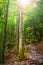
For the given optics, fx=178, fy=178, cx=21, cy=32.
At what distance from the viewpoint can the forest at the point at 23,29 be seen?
16.2 m

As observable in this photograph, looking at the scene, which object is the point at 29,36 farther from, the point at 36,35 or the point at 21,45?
the point at 21,45

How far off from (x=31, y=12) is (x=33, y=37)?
5.81 metres

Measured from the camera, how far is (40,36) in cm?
2912

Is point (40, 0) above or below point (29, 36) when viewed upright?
above

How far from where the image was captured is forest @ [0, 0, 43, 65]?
53.0 feet

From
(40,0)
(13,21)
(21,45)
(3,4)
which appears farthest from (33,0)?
(21,45)

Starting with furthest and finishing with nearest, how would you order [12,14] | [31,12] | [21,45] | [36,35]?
[36,35] < [31,12] < [12,14] < [21,45]

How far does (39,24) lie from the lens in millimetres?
26188

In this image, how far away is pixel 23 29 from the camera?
64.4 ft

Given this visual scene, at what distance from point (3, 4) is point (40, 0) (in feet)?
16.7

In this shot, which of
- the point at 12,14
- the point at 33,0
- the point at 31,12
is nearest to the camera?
the point at 33,0

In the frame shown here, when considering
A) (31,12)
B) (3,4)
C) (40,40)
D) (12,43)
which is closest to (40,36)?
(40,40)

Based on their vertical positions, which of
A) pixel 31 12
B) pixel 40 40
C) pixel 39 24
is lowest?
pixel 40 40

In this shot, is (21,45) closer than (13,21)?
Yes
